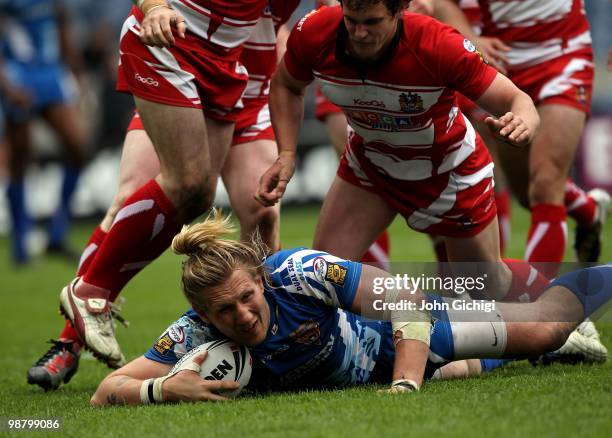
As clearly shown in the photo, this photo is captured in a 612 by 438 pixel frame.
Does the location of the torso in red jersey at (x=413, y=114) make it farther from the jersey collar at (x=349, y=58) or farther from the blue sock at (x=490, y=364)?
the blue sock at (x=490, y=364)

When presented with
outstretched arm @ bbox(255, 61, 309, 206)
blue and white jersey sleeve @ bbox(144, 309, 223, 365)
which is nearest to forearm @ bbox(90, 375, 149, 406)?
blue and white jersey sleeve @ bbox(144, 309, 223, 365)

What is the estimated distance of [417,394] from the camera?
11.8 ft

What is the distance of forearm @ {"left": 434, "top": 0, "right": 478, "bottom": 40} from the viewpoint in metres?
5.52

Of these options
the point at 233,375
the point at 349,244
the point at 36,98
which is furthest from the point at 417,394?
the point at 36,98

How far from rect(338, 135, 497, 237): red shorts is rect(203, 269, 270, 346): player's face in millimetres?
989

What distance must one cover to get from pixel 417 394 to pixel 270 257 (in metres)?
0.81

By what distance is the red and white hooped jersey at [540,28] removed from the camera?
5617mm

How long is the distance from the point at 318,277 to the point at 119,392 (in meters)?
0.81

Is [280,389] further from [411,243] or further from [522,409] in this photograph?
[411,243]

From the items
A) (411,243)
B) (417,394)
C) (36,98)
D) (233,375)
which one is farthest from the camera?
(411,243)

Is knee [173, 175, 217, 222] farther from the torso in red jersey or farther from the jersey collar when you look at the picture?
the jersey collar

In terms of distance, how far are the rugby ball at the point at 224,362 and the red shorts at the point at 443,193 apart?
1084mm

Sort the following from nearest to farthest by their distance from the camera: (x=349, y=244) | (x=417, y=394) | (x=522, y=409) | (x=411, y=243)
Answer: (x=522, y=409), (x=417, y=394), (x=349, y=244), (x=411, y=243)

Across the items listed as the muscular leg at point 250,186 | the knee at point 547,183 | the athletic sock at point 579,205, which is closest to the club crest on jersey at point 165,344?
the muscular leg at point 250,186
